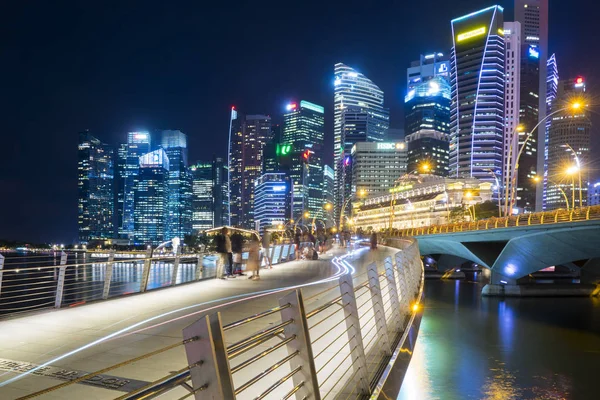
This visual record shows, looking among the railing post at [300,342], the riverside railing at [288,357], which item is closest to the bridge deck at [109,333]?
the riverside railing at [288,357]

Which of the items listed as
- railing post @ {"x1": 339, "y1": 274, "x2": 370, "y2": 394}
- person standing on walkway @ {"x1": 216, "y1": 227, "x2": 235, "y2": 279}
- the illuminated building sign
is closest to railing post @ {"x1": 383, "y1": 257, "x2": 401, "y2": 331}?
railing post @ {"x1": 339, "y1": 274, "x2": 370, "y2": 394}

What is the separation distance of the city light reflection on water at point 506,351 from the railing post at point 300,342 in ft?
42.2

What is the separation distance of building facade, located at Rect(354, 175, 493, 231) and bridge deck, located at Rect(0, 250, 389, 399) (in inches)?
4602

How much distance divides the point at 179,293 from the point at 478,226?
37977 millimetres

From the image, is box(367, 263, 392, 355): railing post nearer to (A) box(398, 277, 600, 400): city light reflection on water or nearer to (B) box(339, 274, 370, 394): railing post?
(B) box(339, 274, 370, 394): railing post

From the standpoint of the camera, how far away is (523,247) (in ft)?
141

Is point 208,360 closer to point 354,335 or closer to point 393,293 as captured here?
point 354,335

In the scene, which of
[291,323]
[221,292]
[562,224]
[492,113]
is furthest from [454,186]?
[291,323]

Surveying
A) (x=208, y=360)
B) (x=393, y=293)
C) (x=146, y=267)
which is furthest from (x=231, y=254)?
(x=208, y=360)

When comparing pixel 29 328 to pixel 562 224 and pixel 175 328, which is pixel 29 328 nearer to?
pixel 175 328

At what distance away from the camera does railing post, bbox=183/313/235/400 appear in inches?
106

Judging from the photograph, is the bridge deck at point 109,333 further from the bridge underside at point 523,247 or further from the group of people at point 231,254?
the bridge underside at point 523,247

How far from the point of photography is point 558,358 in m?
25.8

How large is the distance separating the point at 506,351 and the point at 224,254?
18251 mm
